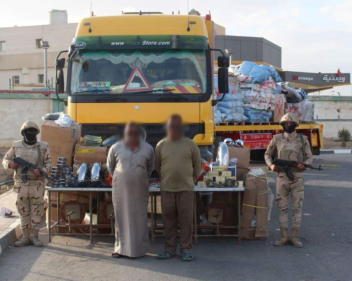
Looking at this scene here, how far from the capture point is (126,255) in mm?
6539

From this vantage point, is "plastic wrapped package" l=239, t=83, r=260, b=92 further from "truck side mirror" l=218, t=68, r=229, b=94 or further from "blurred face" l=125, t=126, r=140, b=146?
"blurred face" l=125, t=126, r=140, b=146

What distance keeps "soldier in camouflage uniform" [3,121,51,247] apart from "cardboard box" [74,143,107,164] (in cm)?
72

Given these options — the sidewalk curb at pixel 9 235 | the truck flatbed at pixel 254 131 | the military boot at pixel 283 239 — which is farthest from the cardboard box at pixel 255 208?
the truck flatbed at pixel 254 131

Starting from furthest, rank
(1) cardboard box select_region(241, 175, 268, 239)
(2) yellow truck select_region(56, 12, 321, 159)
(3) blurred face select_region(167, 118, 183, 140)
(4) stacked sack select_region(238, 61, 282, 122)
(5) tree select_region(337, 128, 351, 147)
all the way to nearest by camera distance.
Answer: (5) tree select_region(337, 128, 351, 147), (4) stacked sack select_region(238, 61, 282, 122), (2) yellow truck select_region(56, 12, 321, 159), (1) cardboard box select_region(241, 175, 268, 239), (3) blurred face select_region(167, 118, 183, 140)

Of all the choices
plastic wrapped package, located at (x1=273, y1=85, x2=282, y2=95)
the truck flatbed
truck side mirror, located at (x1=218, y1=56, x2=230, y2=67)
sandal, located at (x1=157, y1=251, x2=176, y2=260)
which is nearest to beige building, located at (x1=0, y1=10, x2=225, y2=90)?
the truck flatbed

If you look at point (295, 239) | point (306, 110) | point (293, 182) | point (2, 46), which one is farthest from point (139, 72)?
point (2, 46)

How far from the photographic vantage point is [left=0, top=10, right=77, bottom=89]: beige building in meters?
45.5

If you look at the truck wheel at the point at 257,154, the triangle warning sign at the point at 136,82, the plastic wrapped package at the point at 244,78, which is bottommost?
the truck wheel at the point at 257,154

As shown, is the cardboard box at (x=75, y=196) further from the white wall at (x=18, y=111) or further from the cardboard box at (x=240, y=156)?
the white wall at (x=18, y=111)

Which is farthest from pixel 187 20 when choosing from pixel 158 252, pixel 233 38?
pixel 233 38

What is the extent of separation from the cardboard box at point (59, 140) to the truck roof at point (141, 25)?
189cm

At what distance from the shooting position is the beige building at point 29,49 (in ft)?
149

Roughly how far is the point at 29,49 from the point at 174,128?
43.5 m

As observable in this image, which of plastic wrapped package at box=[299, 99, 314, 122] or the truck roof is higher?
the truck roof
